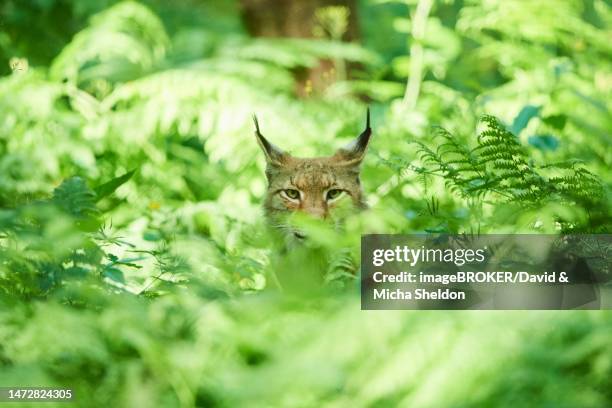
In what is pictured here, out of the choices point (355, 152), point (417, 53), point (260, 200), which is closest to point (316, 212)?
point (355, 152)

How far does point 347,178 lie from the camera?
3.62 metres

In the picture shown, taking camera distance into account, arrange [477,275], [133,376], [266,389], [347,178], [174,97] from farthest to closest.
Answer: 1. [174,97]
2. [347,178]
3. [477,275]
4. [133,376]
5. [266,389]

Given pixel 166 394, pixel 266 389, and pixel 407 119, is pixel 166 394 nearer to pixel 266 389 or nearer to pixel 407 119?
pixel 266 389

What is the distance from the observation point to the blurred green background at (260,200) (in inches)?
66.6

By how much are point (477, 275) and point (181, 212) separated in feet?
6.79

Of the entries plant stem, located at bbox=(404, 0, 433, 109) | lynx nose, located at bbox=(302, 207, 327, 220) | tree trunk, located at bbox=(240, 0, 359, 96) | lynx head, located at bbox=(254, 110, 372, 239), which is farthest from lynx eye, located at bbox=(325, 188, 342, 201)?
tree trunk, located at bbox=(240, 0, 359, 96)

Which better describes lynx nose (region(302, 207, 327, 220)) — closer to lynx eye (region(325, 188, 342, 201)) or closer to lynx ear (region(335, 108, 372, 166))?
lynx eye (region(325, 188, 342, 201))

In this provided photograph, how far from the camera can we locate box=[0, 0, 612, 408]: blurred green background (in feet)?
5.55

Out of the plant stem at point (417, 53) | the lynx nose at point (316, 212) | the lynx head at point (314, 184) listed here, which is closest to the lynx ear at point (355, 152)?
the lynx head at point (314, 184)

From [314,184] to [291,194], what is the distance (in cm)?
12

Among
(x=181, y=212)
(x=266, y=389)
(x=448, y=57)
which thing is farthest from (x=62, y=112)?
(x=266, y=389)

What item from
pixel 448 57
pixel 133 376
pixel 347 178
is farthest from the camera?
pixel 448 57

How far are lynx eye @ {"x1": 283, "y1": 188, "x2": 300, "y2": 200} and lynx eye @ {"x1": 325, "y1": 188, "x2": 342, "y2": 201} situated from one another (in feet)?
0.45

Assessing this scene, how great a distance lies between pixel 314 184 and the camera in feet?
11.9
